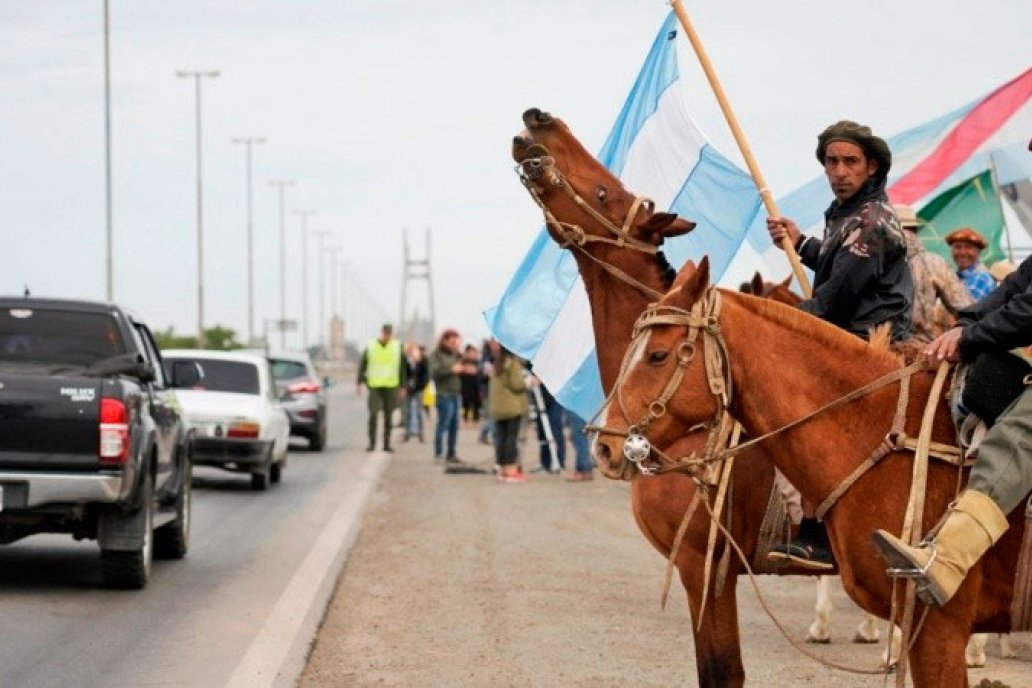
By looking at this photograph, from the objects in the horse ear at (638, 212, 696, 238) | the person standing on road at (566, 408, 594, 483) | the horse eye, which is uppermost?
the horse ear at (638, 212, 696, 238)

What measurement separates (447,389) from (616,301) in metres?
22.6

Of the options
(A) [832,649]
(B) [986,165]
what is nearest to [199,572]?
(A) [832,649]

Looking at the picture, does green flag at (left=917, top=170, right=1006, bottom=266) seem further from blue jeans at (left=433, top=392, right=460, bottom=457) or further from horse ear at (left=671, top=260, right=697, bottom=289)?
horse ear at (left=671, top=260, right=697, bottom=289)

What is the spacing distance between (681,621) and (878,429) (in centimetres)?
601

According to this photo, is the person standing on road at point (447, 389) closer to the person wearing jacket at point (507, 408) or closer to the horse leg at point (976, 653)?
the person wearing jacket at point (507, 408)

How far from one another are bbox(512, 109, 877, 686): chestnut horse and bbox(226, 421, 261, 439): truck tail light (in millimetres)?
15636

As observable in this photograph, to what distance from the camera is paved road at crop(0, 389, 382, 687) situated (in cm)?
1043

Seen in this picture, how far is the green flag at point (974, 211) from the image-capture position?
64.7 ft

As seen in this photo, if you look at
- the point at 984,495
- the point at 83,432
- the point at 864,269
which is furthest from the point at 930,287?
the point at 83,432

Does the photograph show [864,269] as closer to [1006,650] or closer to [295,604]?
[1006,650]

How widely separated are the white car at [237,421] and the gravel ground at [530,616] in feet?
12.9

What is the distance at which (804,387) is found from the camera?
7.01m

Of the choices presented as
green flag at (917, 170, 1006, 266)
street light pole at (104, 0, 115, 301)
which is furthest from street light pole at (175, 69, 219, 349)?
green flag at (917, 170, 1006, 266)

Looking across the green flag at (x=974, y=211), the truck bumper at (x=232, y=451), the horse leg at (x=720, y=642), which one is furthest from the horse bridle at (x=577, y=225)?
the truck bumper at (x=232, y=451)
